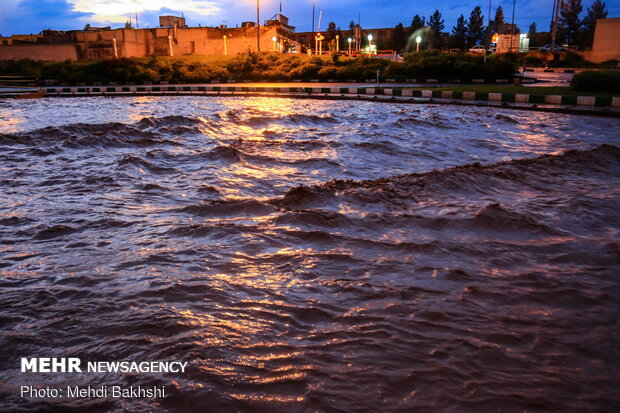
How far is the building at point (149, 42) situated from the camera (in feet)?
169

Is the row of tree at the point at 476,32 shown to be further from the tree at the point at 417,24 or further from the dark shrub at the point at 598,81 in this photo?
the dark shrub at the point at 598,81

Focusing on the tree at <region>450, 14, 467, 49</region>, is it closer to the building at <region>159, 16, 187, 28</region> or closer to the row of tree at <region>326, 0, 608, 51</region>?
the row of tree at <region>326, 0, 608, 51</region>

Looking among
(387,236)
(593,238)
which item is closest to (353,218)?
(387,236)

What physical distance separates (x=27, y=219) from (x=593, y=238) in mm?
5348

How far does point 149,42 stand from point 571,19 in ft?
214

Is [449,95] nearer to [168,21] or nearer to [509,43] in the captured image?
[509,43]

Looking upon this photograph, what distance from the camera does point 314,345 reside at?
2547mm

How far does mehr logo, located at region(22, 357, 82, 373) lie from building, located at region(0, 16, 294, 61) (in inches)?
2046

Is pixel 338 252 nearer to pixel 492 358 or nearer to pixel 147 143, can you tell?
pixel 492 358

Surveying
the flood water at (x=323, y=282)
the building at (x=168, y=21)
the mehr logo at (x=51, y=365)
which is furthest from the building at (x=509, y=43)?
the mehr logo at (x=51, y=365)

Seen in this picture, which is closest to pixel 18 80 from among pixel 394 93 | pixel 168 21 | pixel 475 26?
pixel 394 93

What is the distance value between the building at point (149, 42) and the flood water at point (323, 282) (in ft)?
158

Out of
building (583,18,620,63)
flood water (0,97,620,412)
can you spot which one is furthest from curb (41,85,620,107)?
building (583,18,620,63)

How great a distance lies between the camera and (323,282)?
3318mm
